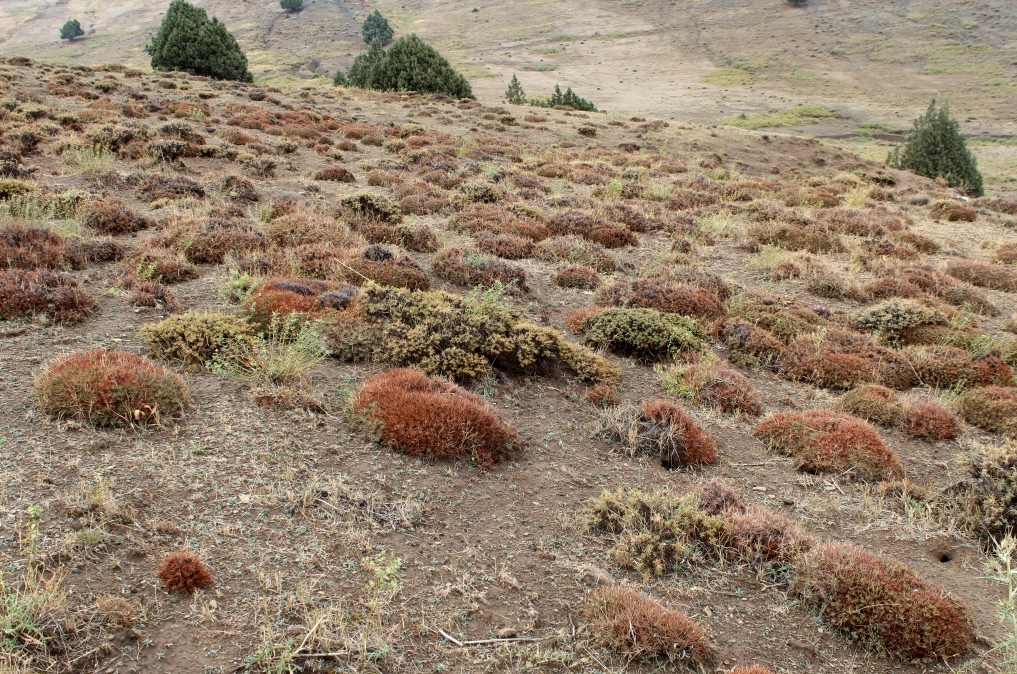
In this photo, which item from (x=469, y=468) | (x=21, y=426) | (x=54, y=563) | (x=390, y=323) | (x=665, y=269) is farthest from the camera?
(x=665, y=269)

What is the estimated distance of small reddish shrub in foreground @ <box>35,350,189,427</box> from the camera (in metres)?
5.00

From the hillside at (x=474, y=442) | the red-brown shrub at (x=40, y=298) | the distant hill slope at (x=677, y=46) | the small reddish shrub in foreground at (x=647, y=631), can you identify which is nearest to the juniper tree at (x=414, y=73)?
the distant hill slope at (x=677, y=46)

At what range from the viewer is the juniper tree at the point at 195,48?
3384cm

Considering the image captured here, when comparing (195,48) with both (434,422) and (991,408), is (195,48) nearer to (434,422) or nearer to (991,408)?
(434,422)

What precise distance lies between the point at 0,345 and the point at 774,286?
1112 centimetres

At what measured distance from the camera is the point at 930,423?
7008 millimetres

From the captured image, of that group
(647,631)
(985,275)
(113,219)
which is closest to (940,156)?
(985,275)

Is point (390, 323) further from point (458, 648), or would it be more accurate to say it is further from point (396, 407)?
point (458, 648)

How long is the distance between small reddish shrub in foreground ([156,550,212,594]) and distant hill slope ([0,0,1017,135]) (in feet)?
171

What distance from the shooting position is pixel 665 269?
11.5 metres

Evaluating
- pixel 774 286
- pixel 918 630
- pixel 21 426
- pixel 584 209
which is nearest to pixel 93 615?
pixel 21 426

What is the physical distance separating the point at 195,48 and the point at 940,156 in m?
36.6

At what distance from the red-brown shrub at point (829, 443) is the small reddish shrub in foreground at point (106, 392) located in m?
5.61

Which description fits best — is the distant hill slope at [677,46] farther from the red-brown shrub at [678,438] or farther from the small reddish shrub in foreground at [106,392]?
the small reddish shrub in foreground at [106,392]
